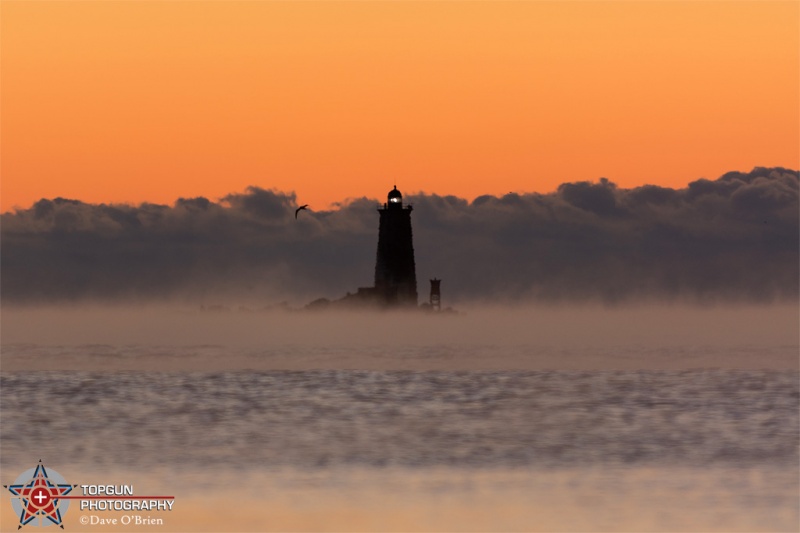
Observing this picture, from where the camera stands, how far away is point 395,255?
78438mm

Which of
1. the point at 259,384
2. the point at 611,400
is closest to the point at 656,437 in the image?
the point at 611,400

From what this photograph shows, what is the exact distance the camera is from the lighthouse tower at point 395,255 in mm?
77688

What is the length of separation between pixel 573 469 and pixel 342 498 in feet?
14.6

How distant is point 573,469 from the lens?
1927cm

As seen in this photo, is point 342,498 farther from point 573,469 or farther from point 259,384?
point 259,384
